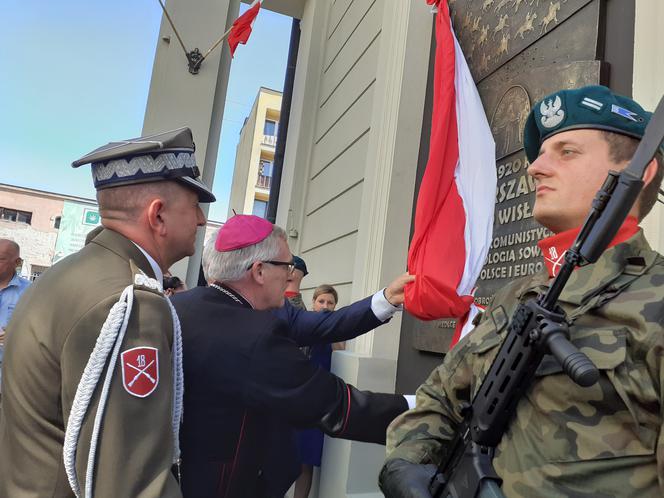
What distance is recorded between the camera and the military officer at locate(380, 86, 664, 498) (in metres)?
0.87

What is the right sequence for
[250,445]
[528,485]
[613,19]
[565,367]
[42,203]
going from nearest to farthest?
[565,367]
[528,485]
[250,445]
[613,19]
[42,203]

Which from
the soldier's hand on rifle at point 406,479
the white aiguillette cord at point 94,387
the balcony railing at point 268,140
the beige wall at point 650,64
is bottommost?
the soldier's hand on rifle at point 406,479

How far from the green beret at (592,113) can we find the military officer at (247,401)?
3.51ft

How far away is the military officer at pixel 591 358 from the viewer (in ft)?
2.87

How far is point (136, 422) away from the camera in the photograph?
106 centimetres

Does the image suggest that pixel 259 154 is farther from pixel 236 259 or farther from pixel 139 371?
pixel 139 371

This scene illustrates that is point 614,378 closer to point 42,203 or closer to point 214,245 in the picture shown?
point 214,245

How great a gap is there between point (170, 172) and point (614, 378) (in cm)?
123

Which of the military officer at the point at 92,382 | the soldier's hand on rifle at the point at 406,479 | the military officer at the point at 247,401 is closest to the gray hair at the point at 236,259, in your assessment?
the military officer at the point at 247,401

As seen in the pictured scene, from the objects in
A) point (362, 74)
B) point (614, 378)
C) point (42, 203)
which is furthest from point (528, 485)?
point (42, 203)

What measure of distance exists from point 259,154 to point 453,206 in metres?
29.3

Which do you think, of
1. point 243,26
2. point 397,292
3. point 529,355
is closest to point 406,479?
point 529,355

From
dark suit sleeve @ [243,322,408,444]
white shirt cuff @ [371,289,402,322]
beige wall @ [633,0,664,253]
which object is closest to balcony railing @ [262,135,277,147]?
white shirt cuff @ [371,289,402,322]

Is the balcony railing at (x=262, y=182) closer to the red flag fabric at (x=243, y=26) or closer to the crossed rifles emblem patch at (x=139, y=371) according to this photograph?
the red flag fabric at (x=243, y=26)
